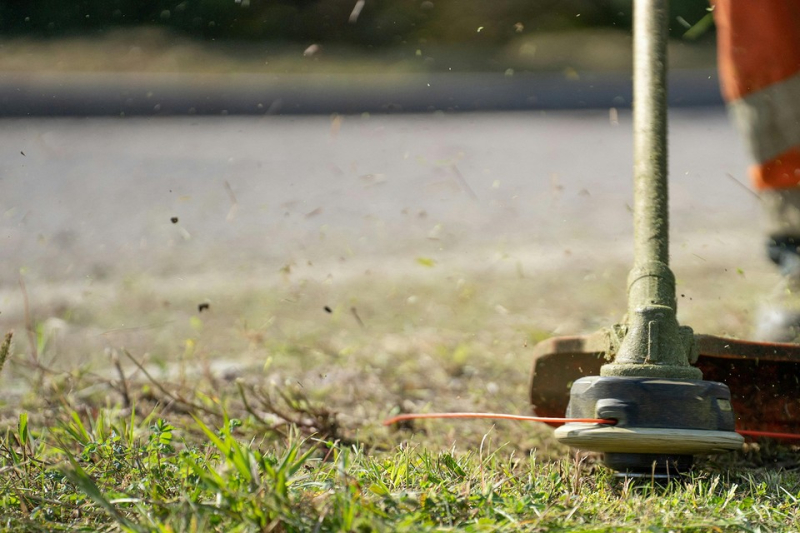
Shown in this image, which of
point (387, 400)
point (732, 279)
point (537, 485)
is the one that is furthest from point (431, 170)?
point (537, 485)

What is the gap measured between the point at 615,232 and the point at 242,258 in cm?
185

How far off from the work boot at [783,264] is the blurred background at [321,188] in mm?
356

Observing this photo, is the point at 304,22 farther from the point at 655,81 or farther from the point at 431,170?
the point at 655,81

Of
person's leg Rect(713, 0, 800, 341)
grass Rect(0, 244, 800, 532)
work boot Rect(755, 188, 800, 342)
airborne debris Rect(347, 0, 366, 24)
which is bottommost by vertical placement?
grass Rect(0, 244, 800, 532)

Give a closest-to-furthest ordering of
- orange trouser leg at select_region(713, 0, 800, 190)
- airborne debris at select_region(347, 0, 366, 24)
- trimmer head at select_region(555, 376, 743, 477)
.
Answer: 1. trimmer head at select_region(555, 376, 743, 477)
2. orange trouser leg at select_region(713, 0, 800, 190)
3. airborne debris at select_region(347, 0, 366, 24)

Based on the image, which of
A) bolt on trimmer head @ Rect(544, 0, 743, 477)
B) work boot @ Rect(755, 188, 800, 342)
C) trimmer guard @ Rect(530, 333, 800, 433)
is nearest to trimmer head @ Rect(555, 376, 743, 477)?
bolt on trimmer head @ Rect(544, 0, 743, 477)

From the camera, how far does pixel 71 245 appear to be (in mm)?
4090

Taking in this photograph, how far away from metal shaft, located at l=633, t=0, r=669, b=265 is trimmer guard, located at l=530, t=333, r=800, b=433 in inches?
8.0

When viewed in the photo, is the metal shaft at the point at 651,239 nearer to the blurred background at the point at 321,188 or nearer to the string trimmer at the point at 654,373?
the string trimmer at the point at 654,373

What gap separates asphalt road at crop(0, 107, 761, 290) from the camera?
416 centimetres

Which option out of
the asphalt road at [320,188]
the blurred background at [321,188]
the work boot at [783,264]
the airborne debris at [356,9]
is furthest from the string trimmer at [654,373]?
the airborne debris at [356,9]

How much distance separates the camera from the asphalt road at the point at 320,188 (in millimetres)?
4156

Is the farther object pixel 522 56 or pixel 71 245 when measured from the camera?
pixel 522 56

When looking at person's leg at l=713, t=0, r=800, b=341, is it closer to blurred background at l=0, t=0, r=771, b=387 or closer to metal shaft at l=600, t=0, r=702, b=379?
blurred background at l=0, t=0, r=771, b=387
